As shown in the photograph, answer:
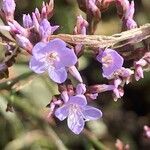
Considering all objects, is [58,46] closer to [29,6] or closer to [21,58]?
[21,58]

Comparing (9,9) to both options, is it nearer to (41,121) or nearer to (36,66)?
(36,66)

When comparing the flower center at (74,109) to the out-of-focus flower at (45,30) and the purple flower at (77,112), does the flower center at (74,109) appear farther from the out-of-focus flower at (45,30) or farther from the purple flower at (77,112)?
the out-of-focus flower at (45,30)

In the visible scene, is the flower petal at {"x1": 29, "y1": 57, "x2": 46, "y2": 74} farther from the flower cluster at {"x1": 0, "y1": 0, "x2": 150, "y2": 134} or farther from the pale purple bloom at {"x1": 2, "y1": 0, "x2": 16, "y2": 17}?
the pale purple bloom at {"x1": 2, "y1": 0, "x2": 16, "y2": 17}

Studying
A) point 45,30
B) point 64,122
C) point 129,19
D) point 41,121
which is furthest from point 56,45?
point 64,122

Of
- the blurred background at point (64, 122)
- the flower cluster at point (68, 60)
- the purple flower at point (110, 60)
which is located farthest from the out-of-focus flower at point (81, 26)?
the blurred background at point (64, 122)

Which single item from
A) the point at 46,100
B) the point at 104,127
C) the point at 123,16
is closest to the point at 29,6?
the point at 46,100

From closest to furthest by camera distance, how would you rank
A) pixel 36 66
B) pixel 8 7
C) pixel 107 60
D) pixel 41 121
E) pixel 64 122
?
pixel 36 66
pixel 107 60
pixel 8 7
pixel 41 121
pixel 64 122

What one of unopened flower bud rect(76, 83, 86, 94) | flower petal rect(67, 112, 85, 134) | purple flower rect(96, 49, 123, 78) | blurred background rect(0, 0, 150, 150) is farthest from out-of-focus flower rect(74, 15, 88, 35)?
blurred background rect(0, 0, 150, 150)
